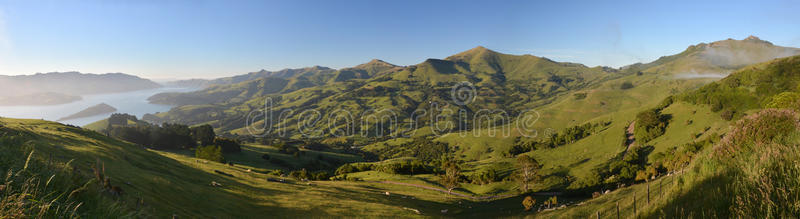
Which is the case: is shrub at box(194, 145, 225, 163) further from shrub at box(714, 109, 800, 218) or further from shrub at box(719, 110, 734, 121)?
shrub at box(719, 110, 734, 121)

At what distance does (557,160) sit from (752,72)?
80044mm

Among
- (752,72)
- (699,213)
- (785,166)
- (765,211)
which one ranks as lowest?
(699,213)

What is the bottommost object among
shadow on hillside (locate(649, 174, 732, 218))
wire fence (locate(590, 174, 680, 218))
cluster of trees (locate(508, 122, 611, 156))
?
cluster of trees (locate(508, 122, 611, 156))

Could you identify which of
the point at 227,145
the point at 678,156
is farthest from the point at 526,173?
the point at 227,145

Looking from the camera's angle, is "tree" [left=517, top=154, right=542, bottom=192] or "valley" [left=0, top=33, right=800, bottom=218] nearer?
"valley" [left=0, top=33, right=800, bottom=218]

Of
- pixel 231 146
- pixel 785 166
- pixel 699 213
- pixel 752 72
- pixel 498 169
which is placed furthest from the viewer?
pixel 231 146

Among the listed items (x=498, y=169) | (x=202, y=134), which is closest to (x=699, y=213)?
(x=498, y=169)

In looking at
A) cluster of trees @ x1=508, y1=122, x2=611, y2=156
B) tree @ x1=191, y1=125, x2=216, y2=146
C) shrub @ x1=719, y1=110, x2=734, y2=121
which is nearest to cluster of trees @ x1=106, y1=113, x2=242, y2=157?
tree @ x1=191, y1=125, x2=216, y2=146

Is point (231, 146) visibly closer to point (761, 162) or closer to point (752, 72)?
point (761, 162)

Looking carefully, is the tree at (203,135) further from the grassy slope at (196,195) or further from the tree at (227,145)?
the grassy slope at (196,195)

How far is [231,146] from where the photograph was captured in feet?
386

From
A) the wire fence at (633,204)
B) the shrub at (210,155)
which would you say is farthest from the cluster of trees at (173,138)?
the wire fence at (633,204)

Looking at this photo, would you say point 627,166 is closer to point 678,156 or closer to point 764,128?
point 678,156

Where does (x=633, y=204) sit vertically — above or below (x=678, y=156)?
above
